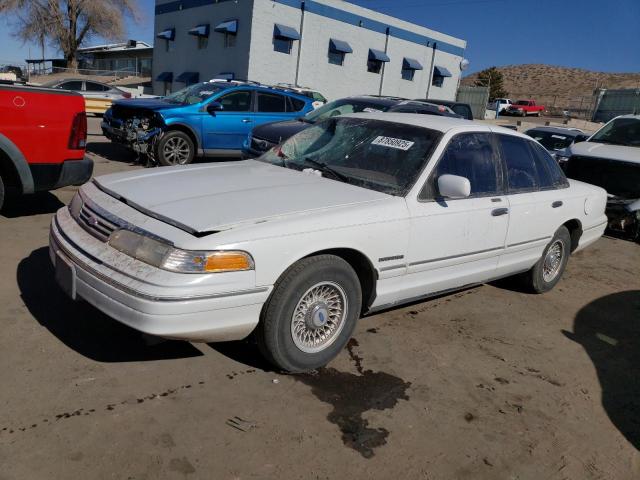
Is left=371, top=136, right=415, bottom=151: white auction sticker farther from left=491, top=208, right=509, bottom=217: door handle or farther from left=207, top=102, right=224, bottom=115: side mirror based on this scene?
left=207, top=102, right=224, bottom=115: side mirror

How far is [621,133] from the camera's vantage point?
9430mm

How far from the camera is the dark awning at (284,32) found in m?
25.0

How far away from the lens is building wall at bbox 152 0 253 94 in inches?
993

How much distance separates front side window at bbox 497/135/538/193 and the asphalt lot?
118 cm

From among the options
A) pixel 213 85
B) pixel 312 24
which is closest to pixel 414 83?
pixel 312 24

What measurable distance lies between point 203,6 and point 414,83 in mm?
13164

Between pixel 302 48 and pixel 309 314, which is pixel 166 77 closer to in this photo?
pixel 302 48

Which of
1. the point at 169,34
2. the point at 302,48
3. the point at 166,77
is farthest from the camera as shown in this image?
the point at 166,77

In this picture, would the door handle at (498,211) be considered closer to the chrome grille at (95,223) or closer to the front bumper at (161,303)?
the front bumper at (161,303)

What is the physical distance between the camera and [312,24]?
2688cm

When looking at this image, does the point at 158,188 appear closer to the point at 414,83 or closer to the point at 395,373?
the point at 395,373

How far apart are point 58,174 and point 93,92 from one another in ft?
49.8

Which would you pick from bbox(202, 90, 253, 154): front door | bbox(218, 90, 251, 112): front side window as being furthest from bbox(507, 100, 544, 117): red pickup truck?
bbox(202, 90, 253, 154): front door

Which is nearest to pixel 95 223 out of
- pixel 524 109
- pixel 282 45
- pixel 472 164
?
pixel 472 164
